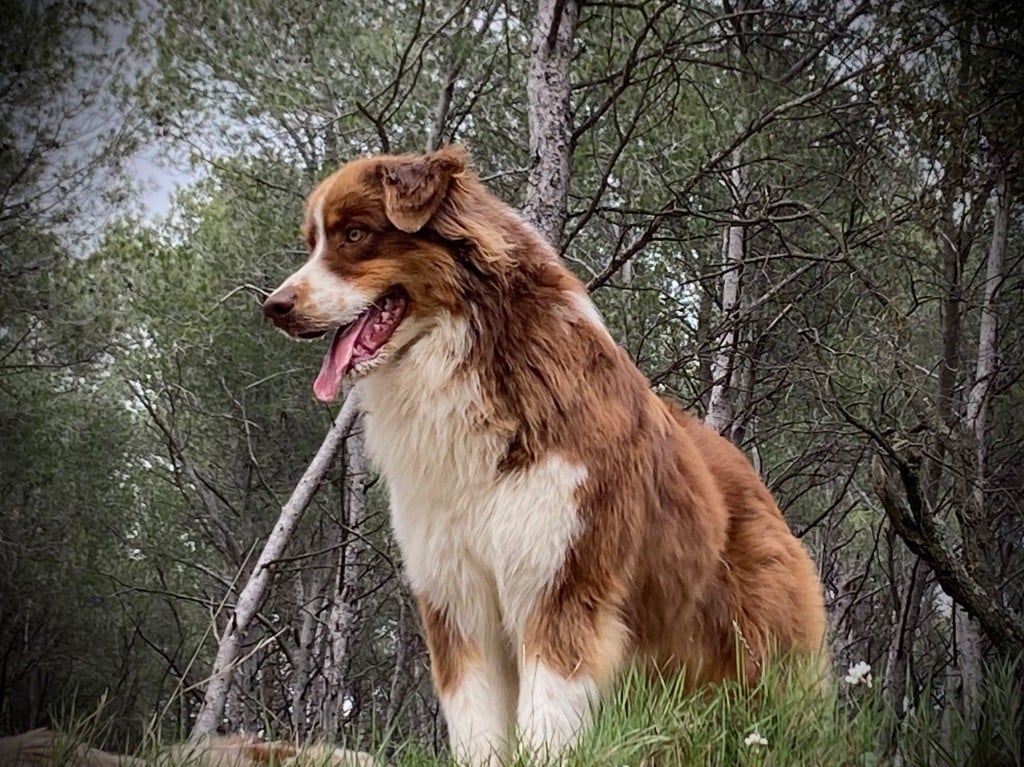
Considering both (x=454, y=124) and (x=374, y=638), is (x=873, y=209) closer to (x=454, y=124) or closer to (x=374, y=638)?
(x=454, y=124)

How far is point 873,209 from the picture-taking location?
596 centimetres

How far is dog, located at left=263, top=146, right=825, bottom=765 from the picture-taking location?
10.1 ft

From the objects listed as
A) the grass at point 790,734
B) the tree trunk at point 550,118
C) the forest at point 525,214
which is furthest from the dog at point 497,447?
the tree trunk at point 550,118

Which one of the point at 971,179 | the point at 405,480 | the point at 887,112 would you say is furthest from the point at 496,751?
the point at 887,112

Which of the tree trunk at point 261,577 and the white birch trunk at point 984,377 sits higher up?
the white birch trunk at point 984,377

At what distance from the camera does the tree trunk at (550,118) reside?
4664 mm

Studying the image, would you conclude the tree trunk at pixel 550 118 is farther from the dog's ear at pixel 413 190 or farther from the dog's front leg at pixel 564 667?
the dog's front leg at pixel 564 667

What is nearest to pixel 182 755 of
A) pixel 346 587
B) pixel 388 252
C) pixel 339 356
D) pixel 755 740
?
pixel 339 356

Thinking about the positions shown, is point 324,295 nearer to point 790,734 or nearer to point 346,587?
point 790,734

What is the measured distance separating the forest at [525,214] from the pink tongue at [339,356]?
0.82 m

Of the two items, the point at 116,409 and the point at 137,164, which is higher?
the point at 137,164

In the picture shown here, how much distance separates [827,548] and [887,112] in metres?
5.55

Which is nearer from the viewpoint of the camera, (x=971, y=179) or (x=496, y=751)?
(x=496, y=751)

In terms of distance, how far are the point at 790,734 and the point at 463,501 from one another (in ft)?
3.68
